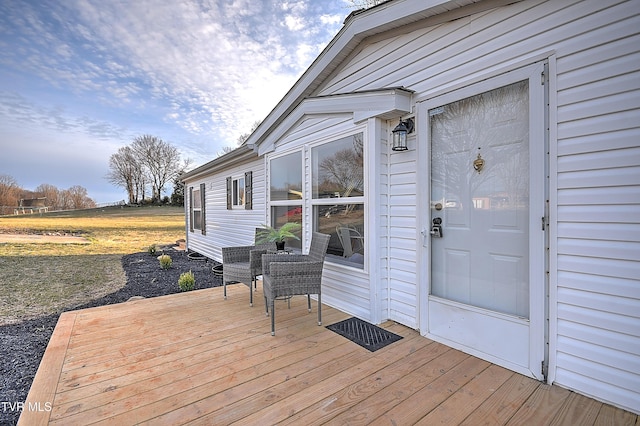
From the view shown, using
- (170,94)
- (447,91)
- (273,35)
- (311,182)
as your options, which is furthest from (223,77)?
(447,91)

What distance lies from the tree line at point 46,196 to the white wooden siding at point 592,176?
19.8 meters

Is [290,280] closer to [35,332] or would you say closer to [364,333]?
[364,333]

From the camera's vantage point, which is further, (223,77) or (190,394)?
(223,77)

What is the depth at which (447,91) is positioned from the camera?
8.76ft

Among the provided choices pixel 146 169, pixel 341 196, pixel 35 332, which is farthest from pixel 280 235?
pixel 146 169

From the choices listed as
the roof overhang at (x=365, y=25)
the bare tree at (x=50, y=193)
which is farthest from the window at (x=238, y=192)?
the bare tree at (x=50, y=193)

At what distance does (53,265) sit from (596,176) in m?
10.9

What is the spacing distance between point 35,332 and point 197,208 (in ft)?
22.6

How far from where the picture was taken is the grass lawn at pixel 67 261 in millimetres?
4945

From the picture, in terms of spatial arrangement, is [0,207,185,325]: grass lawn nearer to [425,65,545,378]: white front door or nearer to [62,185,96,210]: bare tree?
[62,185,96,210]: bare tree

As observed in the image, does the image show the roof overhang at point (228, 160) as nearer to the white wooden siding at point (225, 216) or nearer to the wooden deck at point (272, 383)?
the white wooden siding at point (225, 216)

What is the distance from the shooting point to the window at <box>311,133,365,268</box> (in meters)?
3.42

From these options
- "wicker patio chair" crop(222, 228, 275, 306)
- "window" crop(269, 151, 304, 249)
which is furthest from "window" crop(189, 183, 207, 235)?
"wicker patio chair" crop(222, 228, 275, 306)

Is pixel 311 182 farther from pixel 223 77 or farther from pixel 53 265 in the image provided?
pixel 53 265
